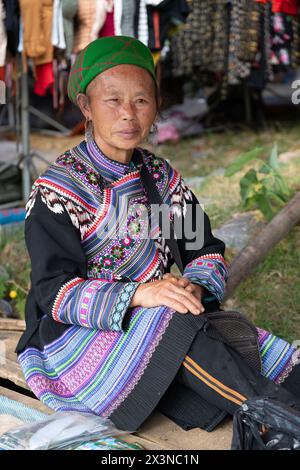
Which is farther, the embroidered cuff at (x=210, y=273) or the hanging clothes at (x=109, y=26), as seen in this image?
the hanging clothes at (x=109, y=26)

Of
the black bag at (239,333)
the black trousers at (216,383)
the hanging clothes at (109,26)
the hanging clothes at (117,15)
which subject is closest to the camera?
the black trousers at (216,383)

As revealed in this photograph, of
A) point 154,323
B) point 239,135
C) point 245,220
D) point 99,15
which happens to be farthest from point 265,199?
point 239,135

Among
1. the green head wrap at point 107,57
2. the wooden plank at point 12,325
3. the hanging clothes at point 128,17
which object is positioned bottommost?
the wooden plank at point 12,325

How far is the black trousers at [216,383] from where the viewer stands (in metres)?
1.90

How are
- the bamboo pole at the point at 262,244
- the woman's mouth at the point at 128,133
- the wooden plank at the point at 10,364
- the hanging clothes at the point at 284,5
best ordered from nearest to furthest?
the woman's mouth at the point at 128,133, the wooden plank at the point at 10,364, the bamboo pole at the point at 262,244, the hanging clothes at the point at 284,5

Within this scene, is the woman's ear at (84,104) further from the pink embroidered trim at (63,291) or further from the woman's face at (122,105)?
the pink embroidered trim at (63,291)

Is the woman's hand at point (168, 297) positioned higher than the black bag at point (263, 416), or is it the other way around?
the woman's hand at point (168, 297)

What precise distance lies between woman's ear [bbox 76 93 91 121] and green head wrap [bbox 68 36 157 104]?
0.03 meters

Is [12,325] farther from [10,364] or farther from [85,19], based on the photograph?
[85,19]

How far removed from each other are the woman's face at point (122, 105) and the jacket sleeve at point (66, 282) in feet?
1.00

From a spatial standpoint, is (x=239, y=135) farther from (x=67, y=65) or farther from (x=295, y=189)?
(x=295, y=189)

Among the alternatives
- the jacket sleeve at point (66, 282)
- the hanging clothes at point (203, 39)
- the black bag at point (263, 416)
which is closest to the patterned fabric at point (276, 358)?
the black bag at point (263, 416)

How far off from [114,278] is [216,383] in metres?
0.49

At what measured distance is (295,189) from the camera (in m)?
4.33
